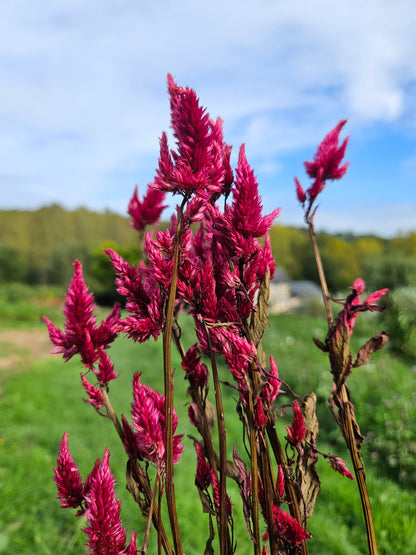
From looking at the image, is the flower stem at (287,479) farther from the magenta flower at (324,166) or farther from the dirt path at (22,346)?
the dirt path at (22,346)

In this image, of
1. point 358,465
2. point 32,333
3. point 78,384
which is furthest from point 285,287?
point 358,465

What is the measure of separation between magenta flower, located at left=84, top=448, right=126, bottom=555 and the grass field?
1809 millimetres

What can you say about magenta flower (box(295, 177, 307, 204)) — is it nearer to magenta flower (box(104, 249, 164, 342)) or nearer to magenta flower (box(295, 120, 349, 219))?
magenta flower (box(295, 120, 349, 219))

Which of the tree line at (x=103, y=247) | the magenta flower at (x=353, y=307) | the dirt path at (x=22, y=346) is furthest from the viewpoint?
the tree line at (x=103, y=247)

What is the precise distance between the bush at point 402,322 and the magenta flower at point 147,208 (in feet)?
29.0

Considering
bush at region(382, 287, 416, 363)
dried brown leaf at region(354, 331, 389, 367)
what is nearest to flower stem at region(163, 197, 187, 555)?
dried brown leaf at region(354, 331, 389, 367)

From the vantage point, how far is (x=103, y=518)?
0.82 metres

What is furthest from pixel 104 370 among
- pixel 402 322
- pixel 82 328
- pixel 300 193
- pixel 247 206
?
pixel 402 322

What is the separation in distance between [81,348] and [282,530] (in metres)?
0.53

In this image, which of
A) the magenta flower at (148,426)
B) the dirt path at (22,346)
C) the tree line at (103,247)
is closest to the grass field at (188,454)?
the dirt path at (22,346)

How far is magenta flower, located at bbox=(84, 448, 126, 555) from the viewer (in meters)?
0.83

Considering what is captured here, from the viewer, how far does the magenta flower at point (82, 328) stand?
2.85 ft

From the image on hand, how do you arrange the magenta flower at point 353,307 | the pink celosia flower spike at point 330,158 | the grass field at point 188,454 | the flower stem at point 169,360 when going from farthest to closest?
the grass field at point 188,454 < the pink celosia flower spike at point 330,158 < the magenta flower at point 353,307 < the flower stem at point 169,360

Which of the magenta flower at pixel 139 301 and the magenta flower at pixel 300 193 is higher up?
the magenta flower at pixel 300 193
